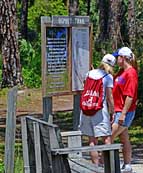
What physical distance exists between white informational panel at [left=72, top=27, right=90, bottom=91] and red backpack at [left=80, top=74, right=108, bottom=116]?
1143 mm

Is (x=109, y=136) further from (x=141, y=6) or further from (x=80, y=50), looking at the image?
(x=141, y=6)

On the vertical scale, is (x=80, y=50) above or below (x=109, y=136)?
above

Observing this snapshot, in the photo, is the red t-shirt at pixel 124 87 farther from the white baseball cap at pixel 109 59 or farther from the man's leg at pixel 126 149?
the man's leg at pixel 126 149

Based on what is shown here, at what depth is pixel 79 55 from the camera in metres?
10.1

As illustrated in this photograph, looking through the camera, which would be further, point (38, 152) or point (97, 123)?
point (97, 123)

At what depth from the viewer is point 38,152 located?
6.81 meters

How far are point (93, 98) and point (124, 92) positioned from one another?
0.56 m

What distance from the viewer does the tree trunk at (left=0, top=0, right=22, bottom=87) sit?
2072 cm

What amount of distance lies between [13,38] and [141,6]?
2904 centimetres

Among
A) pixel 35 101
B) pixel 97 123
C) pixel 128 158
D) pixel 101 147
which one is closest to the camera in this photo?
pixel 101 147

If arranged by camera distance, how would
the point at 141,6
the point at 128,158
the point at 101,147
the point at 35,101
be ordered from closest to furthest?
1. the point at 101,147
2. the point at 128,158
3. the point at 35,101
4. the point at 141,6

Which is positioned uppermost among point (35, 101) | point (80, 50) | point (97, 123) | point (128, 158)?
point (80, 50)

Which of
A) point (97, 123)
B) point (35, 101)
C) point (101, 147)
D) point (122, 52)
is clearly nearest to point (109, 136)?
point (97, 123)

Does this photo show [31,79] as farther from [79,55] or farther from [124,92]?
[124,92]
